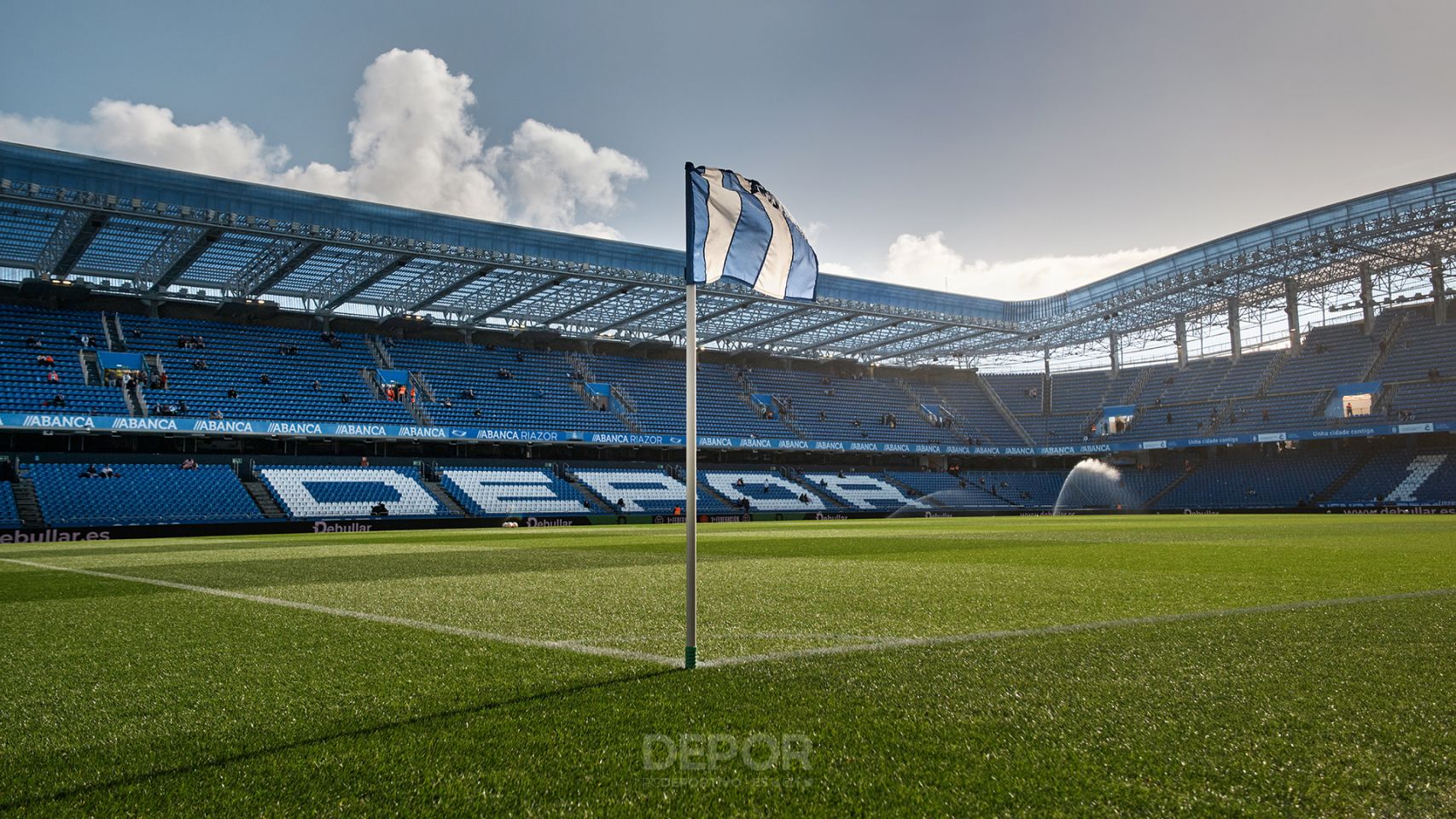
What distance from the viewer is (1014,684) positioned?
13.4 ft

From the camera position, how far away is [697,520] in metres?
34.1

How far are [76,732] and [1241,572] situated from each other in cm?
1048

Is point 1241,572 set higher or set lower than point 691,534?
lower

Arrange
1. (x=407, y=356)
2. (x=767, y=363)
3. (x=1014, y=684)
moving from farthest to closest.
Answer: (x=767, y=363) < (x=407, y=356) < (x=1014, y=684)

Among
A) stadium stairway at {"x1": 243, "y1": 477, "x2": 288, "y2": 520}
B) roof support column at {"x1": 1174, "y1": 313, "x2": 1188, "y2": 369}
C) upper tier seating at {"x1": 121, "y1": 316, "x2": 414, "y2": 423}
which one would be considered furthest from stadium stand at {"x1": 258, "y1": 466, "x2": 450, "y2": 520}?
roof support column at {"x1": 1174, "y1": 313, "x2": 1188, "y2": 369}

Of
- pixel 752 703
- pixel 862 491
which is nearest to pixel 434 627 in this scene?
pixel 752 703

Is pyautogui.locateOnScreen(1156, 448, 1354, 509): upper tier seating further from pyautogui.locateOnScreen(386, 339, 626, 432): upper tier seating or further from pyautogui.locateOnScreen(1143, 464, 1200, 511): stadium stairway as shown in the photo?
pyautogui.locateOnScreen(386, 339, 626, 432): upper tier seating

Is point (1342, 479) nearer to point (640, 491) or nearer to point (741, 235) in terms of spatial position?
point (640, 491)

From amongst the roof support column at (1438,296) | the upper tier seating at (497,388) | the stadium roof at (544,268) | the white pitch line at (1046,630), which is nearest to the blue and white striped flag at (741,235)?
the white pitch line at (1046,630)

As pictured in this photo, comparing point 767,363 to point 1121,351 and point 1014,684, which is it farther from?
point 1014,684

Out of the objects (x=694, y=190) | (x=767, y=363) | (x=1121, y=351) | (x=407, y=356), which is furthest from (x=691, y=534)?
(x=1121, y=351)

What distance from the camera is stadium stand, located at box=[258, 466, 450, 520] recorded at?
118 ft

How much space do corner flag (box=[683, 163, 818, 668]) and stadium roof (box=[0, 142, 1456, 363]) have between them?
30675mm

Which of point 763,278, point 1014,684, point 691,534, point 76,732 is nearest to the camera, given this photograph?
point 76,732
